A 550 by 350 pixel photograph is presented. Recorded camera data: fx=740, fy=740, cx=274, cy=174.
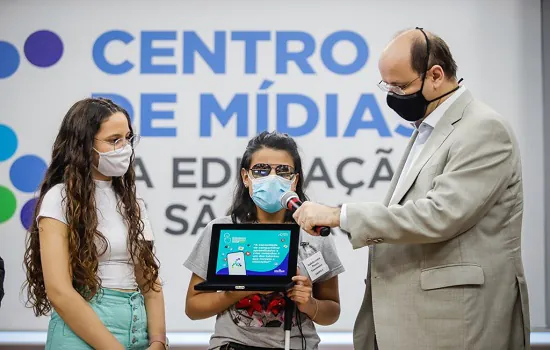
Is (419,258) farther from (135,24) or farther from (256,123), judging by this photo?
(135,24)

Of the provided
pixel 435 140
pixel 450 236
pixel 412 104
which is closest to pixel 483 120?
pixel 435 140

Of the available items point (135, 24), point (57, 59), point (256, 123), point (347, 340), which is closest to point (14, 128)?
point (57, 59)

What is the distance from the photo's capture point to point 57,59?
193 inches

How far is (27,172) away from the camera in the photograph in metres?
4.86

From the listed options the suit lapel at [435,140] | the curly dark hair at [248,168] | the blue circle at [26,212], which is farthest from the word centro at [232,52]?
the suit lapel at [435,140]

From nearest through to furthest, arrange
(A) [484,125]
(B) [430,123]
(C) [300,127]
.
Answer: (A) [484,125] → (B) [430,123] → (C) [300,127]

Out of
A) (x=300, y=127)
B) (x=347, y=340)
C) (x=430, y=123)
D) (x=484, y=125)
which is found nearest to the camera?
(x=484, y=125)

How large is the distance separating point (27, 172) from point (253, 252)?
267 cm

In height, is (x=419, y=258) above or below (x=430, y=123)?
below

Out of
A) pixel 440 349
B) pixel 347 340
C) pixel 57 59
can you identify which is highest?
pixel 57 59

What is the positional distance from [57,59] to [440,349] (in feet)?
11.2

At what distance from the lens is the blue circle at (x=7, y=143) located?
486 centimetres

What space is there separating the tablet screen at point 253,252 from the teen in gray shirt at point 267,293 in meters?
0.10

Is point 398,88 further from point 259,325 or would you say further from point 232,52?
point 232,52
